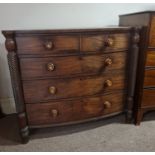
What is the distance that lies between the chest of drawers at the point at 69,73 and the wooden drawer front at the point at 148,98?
4.7 inches

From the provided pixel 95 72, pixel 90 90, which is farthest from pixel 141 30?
pixel 90 90

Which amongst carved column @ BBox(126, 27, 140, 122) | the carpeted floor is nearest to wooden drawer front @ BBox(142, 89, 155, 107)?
carved column @ BBox(126, 27, 140, 122)

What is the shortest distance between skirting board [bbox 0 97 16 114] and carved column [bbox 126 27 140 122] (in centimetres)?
120

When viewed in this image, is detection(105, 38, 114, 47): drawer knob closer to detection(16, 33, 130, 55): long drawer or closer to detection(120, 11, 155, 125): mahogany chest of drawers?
detection(16, 33, 130, 55): long drawer

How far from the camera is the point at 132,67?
4.74ft

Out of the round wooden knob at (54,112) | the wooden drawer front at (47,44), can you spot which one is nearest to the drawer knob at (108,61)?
the wooden drawer front at (47,44)

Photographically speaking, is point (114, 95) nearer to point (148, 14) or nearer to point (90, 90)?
point (90, 90)

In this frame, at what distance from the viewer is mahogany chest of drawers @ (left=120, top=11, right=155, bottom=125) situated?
1.34 m

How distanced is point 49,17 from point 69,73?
697mm

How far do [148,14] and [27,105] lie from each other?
1161mm

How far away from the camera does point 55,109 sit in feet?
4.57

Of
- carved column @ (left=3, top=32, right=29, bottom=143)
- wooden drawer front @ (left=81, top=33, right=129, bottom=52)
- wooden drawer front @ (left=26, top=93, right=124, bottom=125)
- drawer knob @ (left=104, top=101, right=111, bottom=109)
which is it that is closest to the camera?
carved column @ (left=3, top=32, right=29, bottom=143)

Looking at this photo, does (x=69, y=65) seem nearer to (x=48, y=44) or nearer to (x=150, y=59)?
(x=48, y=44)

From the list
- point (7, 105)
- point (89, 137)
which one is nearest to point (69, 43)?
point (89, 137)
